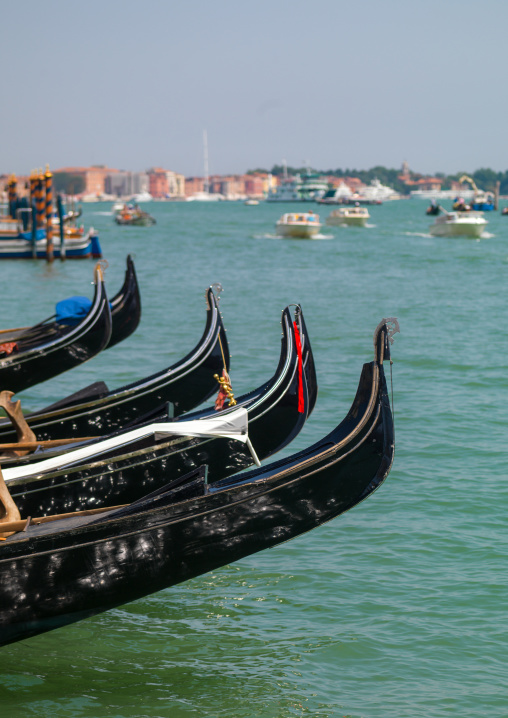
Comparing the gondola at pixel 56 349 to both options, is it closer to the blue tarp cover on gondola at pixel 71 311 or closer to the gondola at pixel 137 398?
the blue tarp cover on gondola at pixel 71 311

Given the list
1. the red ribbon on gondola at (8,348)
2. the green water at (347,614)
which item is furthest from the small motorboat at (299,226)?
the red ribbon on gondola at (8,348)

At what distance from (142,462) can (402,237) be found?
45.5 metres

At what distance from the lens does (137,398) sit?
7.14 m

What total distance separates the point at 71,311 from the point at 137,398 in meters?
3.08

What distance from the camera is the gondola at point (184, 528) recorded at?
4477 mm

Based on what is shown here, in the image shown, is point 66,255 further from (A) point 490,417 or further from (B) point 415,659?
(B) point 415,659

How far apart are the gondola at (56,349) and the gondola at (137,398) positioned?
1.61 meters

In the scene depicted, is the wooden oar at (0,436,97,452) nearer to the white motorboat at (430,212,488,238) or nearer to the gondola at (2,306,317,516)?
the gondola at (2,306,317,516)

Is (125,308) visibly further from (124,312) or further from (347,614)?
(347,614)

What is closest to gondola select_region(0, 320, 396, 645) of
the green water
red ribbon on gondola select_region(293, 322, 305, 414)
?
the green water

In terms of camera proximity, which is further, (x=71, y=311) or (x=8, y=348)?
(x=71, y=311)

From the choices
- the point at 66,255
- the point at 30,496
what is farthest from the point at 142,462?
the point at 66,255

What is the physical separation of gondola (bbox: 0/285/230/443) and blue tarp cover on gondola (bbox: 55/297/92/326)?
2.29 metres

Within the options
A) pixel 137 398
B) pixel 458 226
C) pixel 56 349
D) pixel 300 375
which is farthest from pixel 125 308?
pixel 458 226
